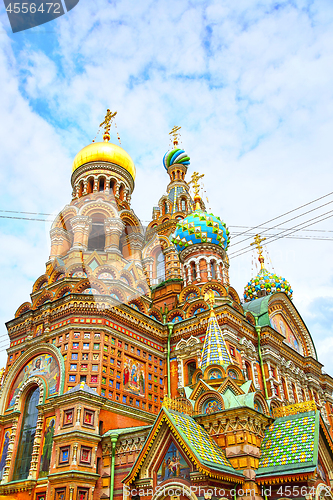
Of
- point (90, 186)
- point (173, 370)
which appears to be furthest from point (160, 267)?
point (173, 370)

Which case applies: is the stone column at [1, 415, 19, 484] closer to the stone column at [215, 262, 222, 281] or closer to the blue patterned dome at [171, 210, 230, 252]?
the stone column at [215, 262, 222, 281]

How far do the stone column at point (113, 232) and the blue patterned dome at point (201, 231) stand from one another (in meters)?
3.16

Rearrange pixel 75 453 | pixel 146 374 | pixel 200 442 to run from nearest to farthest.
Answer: pixel 200 442 → pixel 75 453 → pixel 146 374

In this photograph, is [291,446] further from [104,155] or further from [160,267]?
[104,155]

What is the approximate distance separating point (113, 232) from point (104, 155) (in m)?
5.45

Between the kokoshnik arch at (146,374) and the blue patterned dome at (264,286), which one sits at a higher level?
the blue patterned dome at (264,286)

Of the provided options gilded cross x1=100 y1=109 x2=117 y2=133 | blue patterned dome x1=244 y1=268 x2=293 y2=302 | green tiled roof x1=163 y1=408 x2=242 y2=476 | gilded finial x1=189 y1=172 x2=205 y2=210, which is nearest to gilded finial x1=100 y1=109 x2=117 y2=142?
gilded cross x1=100 y1=109 x2=117 y2=133

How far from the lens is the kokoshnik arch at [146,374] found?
10.4 m

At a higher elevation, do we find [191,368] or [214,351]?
[191,368]

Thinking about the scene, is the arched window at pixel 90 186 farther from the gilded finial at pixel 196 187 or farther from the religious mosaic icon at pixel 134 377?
the religious mosaic icon at pixel 134 377

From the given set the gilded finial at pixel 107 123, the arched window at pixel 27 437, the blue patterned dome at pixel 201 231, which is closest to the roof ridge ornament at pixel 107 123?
the gilded finial at pixel 107 123

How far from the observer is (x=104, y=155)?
943 inches

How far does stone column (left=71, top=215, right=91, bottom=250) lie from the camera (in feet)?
64.7

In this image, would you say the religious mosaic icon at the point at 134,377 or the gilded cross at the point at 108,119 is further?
the gilded cross at the point at 108,119
